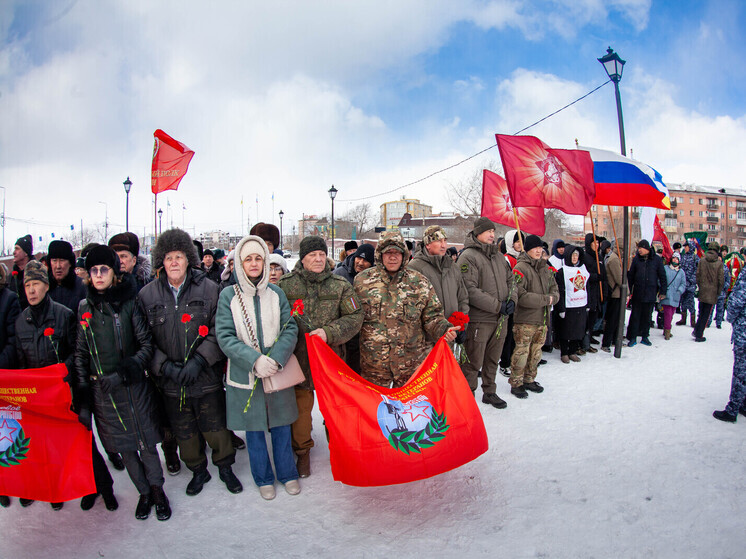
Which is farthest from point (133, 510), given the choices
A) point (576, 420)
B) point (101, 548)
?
point (576, 420)

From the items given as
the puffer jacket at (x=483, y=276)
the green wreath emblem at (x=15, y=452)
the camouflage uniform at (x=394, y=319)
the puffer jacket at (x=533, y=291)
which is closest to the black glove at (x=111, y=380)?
the green wreath emblem at (x=15, y=452)

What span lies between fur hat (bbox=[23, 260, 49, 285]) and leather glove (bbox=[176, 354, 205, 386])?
1.30 meters

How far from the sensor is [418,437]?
289cm

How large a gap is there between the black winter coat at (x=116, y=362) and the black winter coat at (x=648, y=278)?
898 centimetres

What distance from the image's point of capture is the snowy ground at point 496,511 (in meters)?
2.62

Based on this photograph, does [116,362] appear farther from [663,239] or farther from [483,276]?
[663,239]

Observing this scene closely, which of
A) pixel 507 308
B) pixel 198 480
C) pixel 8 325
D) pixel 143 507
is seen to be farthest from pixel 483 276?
pixel 8 325

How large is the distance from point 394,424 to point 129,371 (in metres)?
2.00

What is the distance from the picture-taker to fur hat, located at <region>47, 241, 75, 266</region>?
397 cm

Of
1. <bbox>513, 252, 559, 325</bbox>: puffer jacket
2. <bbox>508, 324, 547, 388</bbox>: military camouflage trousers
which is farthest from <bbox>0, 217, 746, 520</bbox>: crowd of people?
<bbox>508, 324, 547, 388</bbox>: military camouflage trousers

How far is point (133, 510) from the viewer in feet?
10.1

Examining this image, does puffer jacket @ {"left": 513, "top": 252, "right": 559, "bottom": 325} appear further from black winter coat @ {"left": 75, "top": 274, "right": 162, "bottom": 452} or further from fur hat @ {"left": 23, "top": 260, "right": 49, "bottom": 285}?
fur hat @ {"left": 23, "top": 260, "right": 49, "bottom": 285}

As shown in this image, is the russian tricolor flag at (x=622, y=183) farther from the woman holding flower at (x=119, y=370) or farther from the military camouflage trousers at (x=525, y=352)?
the woman holding flower at (x=119, y=370)

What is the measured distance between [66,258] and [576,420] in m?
5.96
